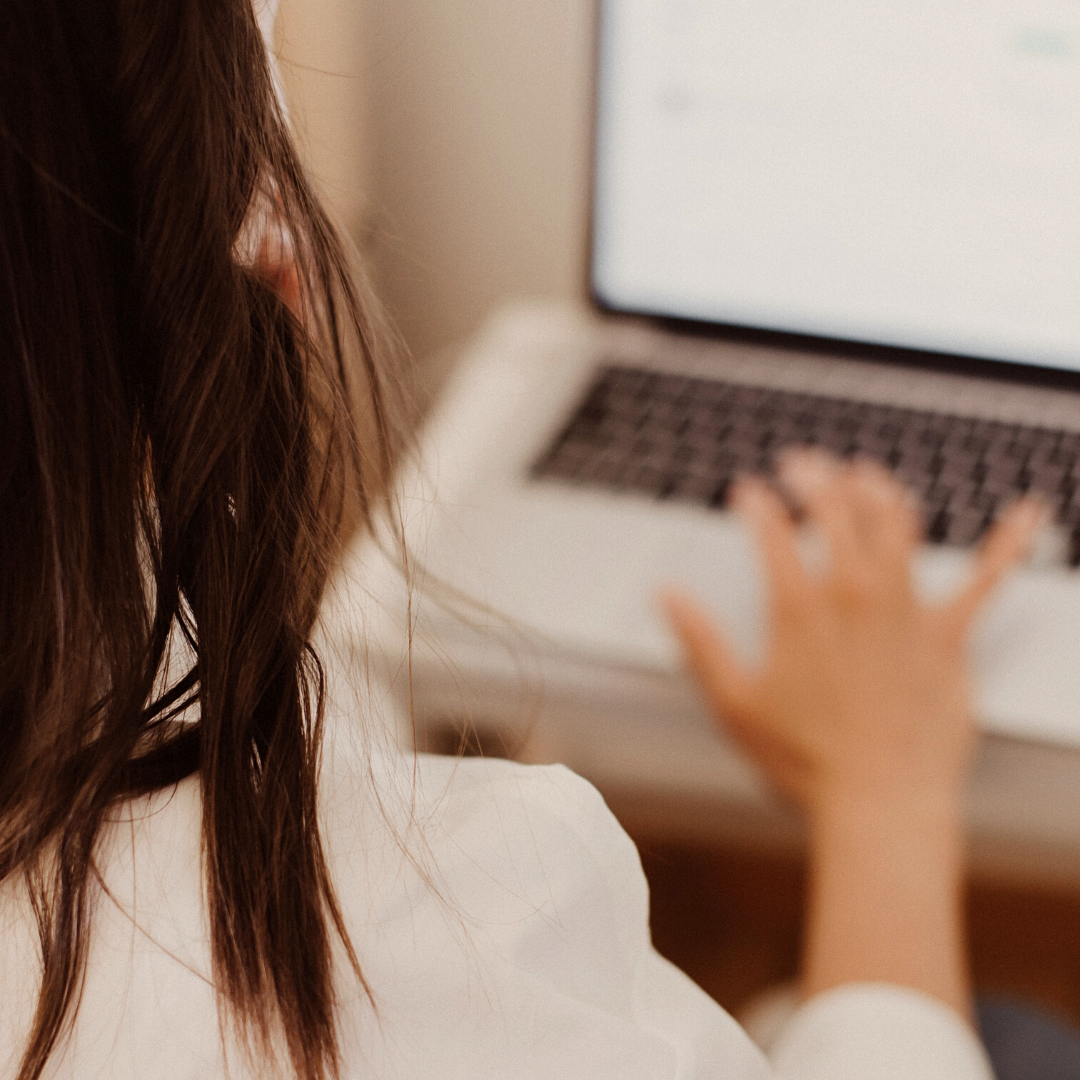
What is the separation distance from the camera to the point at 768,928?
958 mm

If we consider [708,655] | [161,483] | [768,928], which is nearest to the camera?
[161,483]

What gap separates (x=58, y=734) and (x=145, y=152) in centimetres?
12

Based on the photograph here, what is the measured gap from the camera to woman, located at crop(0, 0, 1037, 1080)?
0.68 ft

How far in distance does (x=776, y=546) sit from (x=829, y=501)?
0.16ft

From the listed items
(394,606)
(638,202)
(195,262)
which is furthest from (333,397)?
(638,202)

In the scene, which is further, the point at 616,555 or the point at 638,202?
the point at 638,202

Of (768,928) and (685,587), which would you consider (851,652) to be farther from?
(768,928)

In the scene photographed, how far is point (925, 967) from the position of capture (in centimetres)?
44

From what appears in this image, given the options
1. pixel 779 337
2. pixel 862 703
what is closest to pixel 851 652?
pixel 862 703

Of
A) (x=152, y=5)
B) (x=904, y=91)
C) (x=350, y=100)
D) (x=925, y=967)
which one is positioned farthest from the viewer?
(x=350, y=100)

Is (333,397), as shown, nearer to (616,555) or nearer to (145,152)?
(145,152)

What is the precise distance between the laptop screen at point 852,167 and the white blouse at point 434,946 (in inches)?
16.9

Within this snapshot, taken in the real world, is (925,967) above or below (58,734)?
below

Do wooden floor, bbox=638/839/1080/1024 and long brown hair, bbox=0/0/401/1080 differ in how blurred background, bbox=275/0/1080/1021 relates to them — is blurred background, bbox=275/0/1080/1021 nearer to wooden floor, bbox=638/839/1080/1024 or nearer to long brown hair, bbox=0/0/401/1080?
wooden floor, bbox=638/839/1080/1024
